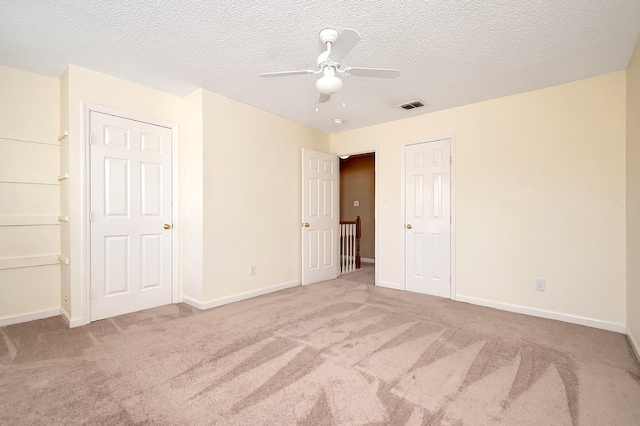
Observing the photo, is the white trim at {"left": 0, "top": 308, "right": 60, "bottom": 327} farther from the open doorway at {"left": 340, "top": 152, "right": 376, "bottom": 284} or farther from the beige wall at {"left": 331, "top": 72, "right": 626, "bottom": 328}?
the open doorway at {"left": 340, "top": 152, "right": 376, "bottom": 284}

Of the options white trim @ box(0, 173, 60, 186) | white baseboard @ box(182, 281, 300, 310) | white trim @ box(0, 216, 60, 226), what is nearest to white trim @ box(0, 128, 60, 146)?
white trim @ box(0, 173, 60, 186)

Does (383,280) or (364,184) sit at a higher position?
(364,184)

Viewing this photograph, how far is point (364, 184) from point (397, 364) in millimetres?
5269

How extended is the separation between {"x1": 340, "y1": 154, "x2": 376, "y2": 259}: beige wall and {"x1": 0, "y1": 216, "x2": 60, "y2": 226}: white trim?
5.51 metres

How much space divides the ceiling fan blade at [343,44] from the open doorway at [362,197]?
4.72 meters

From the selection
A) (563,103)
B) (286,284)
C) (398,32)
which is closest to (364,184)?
(286,284)

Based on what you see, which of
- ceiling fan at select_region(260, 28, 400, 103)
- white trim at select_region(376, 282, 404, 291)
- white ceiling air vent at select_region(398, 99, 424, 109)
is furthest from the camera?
white trim at select_region(376, 282, 404, 291)

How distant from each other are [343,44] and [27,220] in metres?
3.45

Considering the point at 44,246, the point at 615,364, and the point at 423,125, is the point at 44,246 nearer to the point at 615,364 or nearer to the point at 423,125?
the point at 423,125

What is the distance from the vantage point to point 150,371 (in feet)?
6.70

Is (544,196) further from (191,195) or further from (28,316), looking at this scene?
(28,316)

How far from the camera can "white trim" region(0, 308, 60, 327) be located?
2.82 meters

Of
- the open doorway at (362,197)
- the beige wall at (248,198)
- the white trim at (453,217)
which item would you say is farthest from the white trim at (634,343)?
the open doorway at (362,197)

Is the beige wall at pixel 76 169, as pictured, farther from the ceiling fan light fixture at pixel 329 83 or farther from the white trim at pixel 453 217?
the white trim at pixel 453 217
